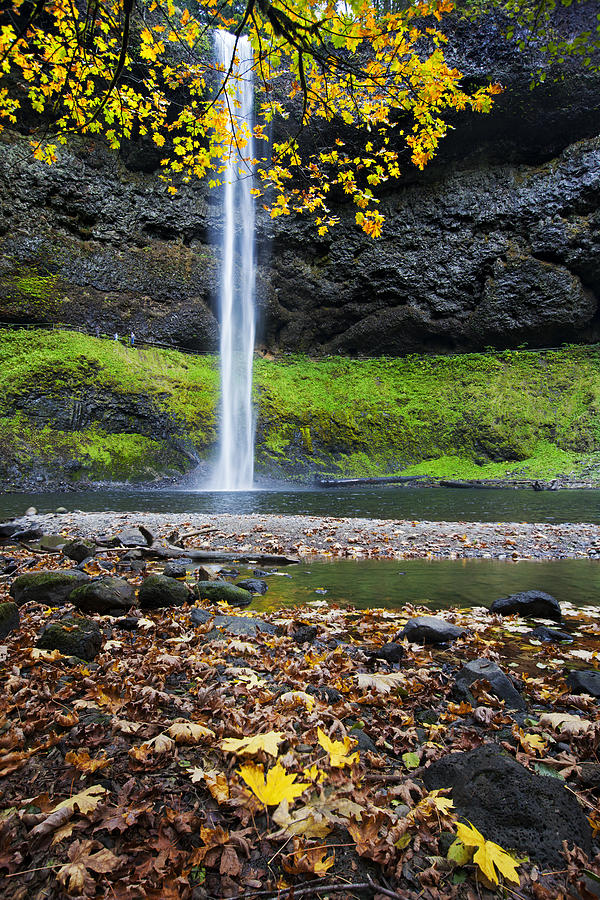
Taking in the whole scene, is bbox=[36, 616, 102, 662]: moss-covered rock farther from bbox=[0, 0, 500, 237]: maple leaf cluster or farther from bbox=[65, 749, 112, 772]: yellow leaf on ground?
bbox=[0, 0, 500, 237]: maple leaf cluster

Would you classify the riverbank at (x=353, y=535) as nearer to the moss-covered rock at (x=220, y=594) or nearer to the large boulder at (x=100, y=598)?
the moss-covered rock at (x=220, y=594)

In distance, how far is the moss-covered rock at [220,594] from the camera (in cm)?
450

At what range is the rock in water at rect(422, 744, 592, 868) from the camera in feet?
4.61

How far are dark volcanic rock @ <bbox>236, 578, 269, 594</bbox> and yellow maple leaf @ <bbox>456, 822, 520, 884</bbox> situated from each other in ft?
12.3

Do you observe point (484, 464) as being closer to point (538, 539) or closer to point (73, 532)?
point (538, 539)

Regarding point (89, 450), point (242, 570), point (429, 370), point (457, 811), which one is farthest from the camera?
point (429, 370)

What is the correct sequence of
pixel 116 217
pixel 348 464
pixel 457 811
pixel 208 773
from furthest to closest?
pixel 116 217
pixel 348 464
pixel 208 773
pixel 457 811

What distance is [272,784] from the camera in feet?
5.21

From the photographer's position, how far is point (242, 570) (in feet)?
20.3

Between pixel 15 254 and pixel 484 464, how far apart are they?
106 feet

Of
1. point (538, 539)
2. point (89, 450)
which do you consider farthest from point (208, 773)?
point (89, 450)

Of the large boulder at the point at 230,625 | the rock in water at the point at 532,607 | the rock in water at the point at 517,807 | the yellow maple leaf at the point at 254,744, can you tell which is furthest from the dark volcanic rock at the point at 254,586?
the rock in water at the point at 517,807

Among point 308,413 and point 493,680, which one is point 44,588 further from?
point 308,413

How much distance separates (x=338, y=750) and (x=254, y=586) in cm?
340
